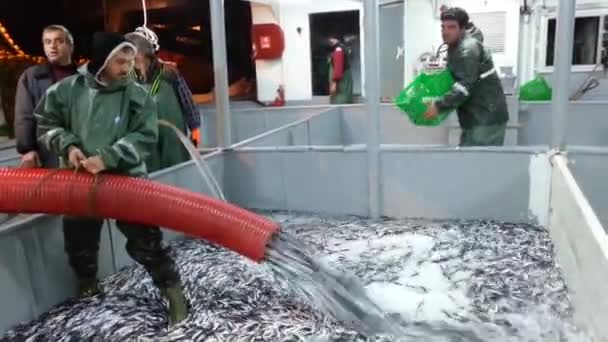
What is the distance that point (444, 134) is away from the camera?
5359 millimetres

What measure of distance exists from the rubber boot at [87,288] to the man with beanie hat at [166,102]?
0.91m

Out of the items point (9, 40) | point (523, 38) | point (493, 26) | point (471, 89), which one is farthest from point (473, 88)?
point (9, 40)

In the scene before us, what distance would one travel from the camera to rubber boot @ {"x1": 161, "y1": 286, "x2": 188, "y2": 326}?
6.88 feet

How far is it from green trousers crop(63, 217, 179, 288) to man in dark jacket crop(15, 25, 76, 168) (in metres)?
0.44

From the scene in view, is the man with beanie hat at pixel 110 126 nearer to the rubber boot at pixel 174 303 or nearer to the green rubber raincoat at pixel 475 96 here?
the rubber boot at pixel 174 303

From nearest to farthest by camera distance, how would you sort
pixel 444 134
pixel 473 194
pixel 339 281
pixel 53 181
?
1. pixel 53 181
2. pixel 339 281
3. pixel 473 194
4. pixel 444 134

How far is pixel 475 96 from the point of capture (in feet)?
11.0

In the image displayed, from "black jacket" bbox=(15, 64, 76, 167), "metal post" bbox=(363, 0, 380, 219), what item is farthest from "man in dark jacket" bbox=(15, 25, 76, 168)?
"metal post" bbox=(363, 0, 380, 219)

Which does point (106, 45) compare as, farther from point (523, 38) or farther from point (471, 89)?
point (523, 38)

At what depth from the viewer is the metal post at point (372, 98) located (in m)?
3.26

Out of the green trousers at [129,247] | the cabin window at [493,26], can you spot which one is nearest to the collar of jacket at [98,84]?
the green trousers at [129,247]

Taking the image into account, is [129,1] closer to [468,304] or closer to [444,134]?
[444,134]

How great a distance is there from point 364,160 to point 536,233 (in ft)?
3.75

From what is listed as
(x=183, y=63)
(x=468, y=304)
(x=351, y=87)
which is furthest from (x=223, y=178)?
(x=183, y=63)
